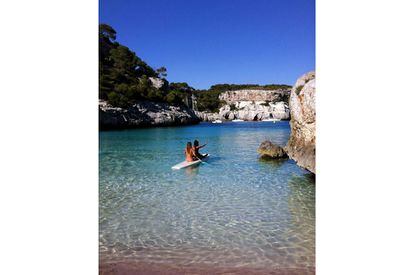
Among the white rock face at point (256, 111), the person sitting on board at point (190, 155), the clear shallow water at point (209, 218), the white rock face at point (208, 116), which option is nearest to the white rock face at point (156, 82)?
the white rock face at point (208, 116)

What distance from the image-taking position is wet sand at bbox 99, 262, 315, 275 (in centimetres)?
317

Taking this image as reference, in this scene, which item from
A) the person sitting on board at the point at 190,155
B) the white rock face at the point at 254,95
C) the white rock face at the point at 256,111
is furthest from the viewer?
the white rock face at the point at 254,95

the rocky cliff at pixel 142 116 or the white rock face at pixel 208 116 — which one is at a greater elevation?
the white rock face at pixel 208 116

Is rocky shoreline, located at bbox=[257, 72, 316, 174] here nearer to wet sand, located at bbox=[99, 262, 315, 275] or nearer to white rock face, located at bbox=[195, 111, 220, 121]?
wet sand, located at bbox=[99, 262, 315, 275]

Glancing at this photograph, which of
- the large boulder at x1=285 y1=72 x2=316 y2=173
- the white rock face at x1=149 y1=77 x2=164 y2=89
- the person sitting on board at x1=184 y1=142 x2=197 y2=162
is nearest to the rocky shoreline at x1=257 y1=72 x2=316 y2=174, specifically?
the large boulder at x1=285 y1=72 x2=316 y2=173

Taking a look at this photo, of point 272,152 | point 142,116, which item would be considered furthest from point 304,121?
point 142,116

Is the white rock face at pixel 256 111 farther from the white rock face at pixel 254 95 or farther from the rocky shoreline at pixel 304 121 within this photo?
the rocky shoreline at pixel 304 121

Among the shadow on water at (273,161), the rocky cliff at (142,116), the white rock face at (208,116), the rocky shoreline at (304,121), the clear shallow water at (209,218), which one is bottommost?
the clear shallow water at (209,218)

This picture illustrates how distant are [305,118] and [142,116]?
111ft

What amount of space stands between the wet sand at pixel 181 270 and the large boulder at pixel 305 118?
402 centimetres

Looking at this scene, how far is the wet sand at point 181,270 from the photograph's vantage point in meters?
3.17
